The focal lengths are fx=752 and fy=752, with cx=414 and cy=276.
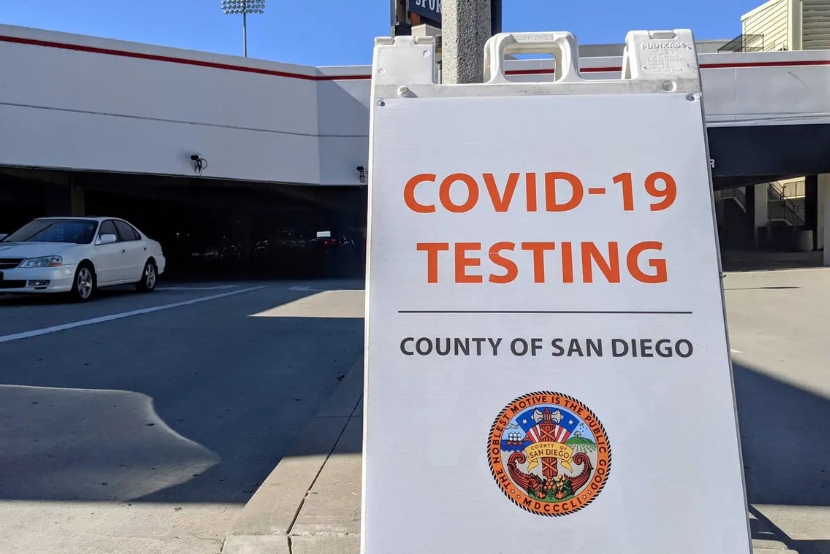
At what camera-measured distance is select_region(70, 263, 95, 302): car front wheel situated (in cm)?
1236

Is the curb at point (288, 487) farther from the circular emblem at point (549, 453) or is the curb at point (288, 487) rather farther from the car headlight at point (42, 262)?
the car headlight at point (42, 262)

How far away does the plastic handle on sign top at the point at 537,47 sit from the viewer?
274cm

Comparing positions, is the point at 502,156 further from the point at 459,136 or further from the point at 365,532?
the point at 365,532

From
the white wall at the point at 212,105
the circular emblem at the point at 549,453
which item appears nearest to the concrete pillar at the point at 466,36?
the circular emblem at the point at 549,453

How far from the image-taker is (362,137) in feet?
69.6

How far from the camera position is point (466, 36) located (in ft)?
13.5

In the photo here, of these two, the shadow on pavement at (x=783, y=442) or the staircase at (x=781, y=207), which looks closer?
the shadow on pavement at (x=783, y=442)

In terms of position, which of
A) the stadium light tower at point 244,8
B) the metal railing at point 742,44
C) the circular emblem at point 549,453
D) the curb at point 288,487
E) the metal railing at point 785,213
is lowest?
the curb at point 288,487

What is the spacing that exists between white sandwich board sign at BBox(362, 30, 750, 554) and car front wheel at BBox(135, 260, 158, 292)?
44.1 feet

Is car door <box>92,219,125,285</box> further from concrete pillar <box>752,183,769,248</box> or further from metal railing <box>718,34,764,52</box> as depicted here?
concrete pillar <box>752,183,769,248</box>

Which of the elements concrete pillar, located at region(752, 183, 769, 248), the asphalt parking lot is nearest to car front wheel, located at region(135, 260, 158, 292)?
the asphalt parking lot

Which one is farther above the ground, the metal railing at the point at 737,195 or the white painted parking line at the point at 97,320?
the metal railing at the point at 737,195

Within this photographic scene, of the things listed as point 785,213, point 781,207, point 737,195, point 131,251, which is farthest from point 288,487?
point 737,195

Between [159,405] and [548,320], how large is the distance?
4347mm
